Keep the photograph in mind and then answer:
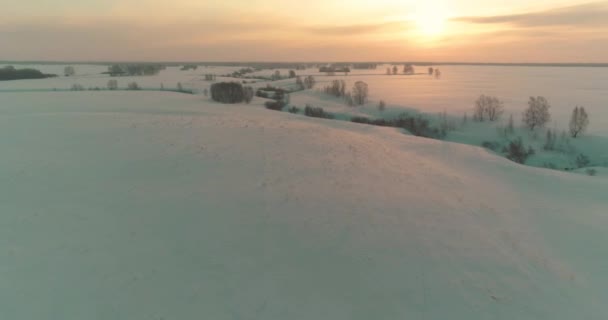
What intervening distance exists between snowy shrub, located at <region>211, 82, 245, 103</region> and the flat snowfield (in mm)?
33408

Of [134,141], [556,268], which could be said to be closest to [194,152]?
[134,141]

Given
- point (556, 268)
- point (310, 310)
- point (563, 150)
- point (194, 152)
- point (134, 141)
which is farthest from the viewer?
point (563, 150)

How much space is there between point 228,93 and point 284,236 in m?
46.0

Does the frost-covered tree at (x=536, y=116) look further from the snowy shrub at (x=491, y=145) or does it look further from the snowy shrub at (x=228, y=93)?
the snowy shrub at (x=228, y=93)

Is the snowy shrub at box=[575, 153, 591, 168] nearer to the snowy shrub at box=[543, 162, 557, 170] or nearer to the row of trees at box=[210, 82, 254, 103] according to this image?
the snowy shrub at box=[543, 162, 557, 170]

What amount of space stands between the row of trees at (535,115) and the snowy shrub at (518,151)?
18.3 feet

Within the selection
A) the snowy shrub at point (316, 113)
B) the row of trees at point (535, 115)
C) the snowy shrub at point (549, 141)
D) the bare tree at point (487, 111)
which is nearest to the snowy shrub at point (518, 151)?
the snowy shrub at point (549, 141)

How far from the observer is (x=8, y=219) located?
35.4ft

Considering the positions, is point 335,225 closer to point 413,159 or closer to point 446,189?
point 446,189

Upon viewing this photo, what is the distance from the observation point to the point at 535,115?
38.6 meters

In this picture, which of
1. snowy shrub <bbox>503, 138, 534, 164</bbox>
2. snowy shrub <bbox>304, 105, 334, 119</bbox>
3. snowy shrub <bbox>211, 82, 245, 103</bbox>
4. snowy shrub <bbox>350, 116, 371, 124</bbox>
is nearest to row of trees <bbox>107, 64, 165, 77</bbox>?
snowy shrub <bbox>211, 82, 245, 103</bbox>

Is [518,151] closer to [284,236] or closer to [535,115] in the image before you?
[535,115]

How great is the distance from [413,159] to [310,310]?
51.3 feet

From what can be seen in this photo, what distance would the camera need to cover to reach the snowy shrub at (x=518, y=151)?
31.2 m
